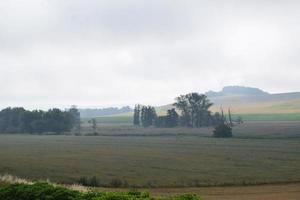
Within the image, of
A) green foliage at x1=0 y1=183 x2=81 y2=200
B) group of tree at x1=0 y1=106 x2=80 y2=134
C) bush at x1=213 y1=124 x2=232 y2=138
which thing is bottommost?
green foliage at x1=0 y1=183 x2=81 y2=200

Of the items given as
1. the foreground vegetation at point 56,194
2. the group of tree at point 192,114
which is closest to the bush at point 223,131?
the group of tree at point 192,114

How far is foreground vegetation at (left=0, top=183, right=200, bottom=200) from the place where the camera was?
1737 centimetres

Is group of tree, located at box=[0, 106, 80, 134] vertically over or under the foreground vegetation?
over

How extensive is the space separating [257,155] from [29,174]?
108 ft

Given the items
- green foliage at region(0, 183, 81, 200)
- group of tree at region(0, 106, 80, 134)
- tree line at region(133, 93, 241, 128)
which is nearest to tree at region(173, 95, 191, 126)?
tree line at region(133, 93, 241, 128)

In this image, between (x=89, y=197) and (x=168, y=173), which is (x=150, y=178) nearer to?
(x=168, y=173)

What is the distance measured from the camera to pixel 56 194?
19469 mm

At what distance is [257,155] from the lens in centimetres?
6600

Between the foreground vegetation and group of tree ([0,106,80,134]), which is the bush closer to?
group of tree ([0,106,80,134])

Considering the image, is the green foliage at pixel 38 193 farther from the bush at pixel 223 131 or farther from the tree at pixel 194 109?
the tree at pixel 194 109

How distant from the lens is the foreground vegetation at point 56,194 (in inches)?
684

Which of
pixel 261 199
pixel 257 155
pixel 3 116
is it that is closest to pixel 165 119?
pixel 3 116

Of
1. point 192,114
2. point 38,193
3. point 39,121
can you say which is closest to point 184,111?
point 192,114

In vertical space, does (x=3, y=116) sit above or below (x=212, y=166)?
above
